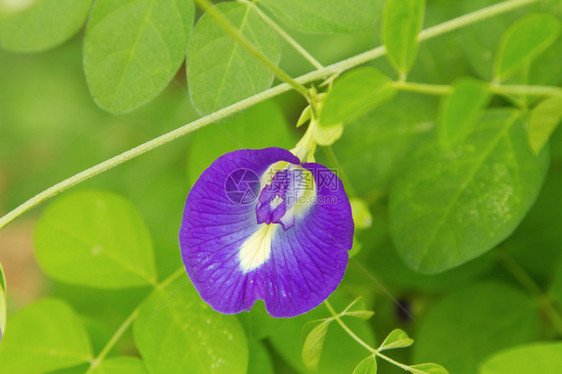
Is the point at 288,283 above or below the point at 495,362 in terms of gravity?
above

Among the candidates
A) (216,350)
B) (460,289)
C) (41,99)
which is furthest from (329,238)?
(41,99)

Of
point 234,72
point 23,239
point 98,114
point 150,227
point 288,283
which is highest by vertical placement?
point 234,72

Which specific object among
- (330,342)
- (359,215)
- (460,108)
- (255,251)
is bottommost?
(330,342)

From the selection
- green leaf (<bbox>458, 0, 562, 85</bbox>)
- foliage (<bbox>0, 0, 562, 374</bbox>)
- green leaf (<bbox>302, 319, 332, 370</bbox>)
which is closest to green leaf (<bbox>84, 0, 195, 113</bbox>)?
foliage (<bbox>0, 0, 562, 374</bbox>)

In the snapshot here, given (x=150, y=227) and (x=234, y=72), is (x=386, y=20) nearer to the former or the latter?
(x=234, y=72)

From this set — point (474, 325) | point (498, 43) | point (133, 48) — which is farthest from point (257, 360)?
point (498, 43)

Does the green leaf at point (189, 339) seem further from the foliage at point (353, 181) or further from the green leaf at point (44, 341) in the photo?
the green leaf at point (44, 341)

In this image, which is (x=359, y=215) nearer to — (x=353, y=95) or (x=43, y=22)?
(x=353, y=95)
